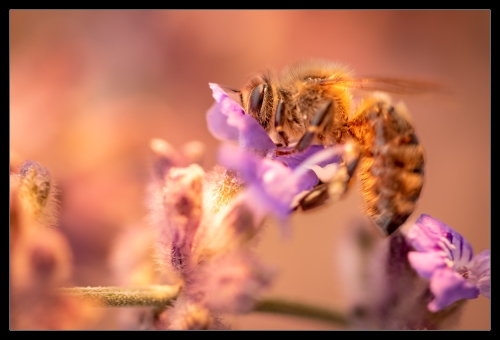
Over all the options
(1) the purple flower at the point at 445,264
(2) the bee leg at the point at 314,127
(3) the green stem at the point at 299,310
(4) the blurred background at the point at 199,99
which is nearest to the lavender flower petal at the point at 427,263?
(1) the purple flower at the point at 445,264

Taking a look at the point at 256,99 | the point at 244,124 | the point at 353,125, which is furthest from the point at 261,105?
the point at 353,125

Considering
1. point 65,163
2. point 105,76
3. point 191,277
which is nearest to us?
point 191,277

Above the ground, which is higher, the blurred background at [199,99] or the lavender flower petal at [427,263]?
the blurred background at [199,99]

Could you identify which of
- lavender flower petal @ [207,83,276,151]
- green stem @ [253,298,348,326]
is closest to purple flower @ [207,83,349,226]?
lavender flower petal @ [207,83,276,151]

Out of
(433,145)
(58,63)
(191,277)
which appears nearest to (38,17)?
(58,63)

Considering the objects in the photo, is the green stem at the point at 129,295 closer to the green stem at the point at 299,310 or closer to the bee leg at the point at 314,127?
the green stem at the point at 299,310

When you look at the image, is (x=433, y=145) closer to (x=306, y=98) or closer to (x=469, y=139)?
(x=469, y=139)
